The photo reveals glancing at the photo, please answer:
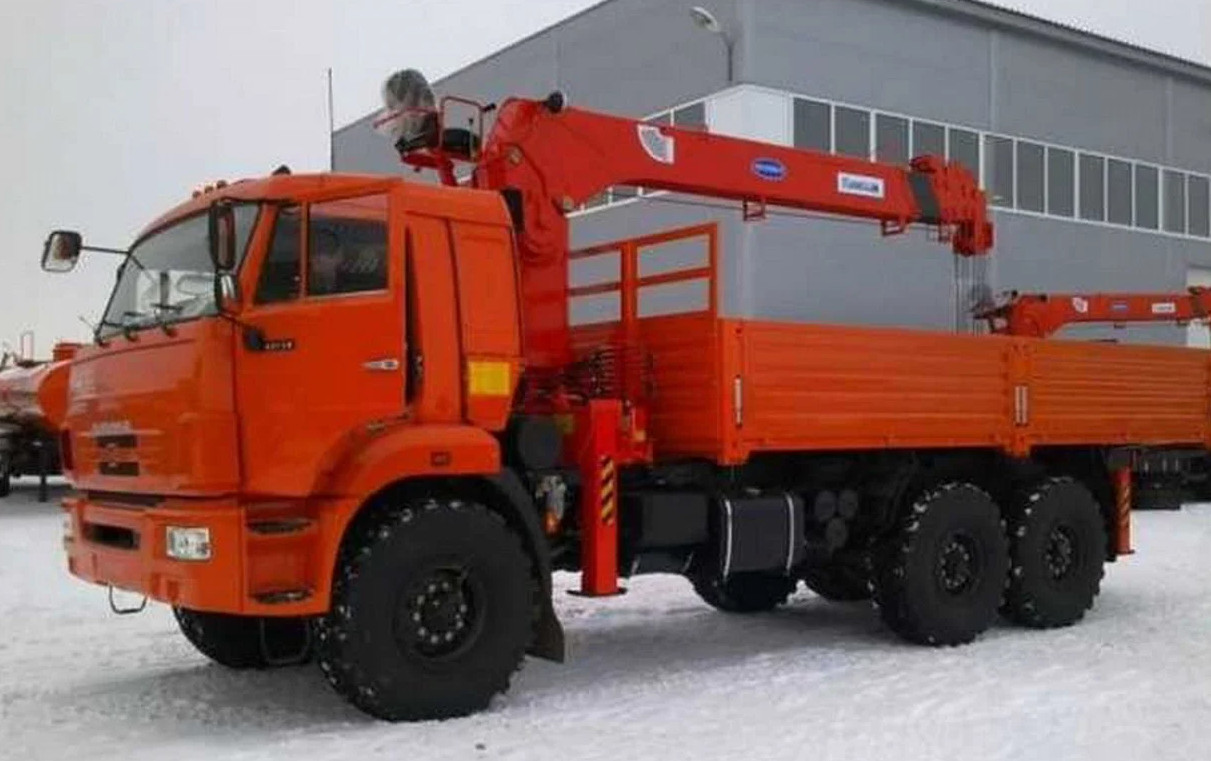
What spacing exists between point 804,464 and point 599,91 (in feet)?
54.5

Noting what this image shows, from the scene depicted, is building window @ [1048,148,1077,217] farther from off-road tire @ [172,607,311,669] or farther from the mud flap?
off-road tire @ [172,607,311,669]

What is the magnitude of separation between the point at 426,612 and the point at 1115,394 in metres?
6.49

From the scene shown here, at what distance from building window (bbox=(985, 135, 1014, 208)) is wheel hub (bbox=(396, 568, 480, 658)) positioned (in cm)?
2000

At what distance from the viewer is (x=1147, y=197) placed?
94.0 feet

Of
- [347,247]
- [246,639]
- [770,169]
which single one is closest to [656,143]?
[770,169]

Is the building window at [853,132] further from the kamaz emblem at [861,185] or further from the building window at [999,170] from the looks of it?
the kamaz emblem at [861,185]

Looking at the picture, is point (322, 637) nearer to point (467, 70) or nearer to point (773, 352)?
point (773, 352)

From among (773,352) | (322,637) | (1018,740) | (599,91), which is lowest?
(1018,740)

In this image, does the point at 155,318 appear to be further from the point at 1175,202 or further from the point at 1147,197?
the point at 1175,202

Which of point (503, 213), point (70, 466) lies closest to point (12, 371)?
point (70, 466)

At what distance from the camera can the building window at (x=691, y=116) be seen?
22344 mm

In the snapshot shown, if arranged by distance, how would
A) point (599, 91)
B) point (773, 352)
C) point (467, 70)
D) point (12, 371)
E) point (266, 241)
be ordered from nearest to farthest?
point (266, 241)
point (773, 352)
point (12, 371)
point (599, 91)
point (467, 70)

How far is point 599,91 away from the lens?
2466 centimetres

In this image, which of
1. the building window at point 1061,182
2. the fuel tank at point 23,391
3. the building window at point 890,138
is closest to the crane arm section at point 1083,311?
the building window at point 890,138
